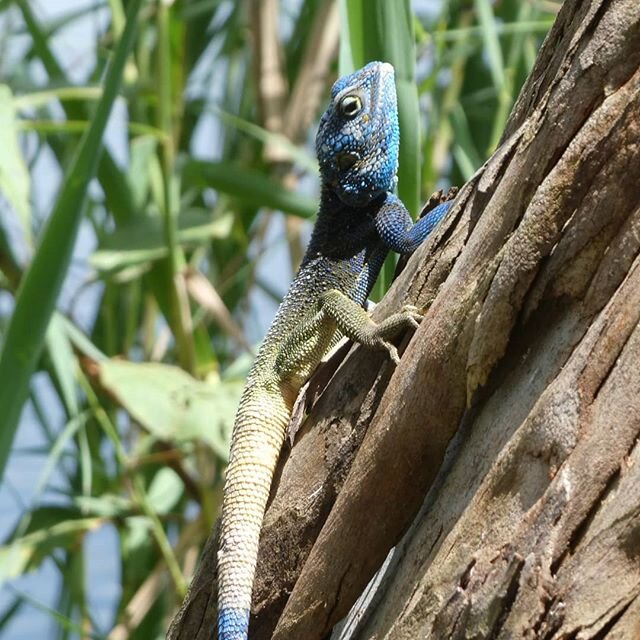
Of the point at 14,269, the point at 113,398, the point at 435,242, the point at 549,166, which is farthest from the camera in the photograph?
the point at 14,269

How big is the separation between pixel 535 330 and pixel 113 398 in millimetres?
1173

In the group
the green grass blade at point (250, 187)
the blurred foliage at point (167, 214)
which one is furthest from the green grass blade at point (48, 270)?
the green grass blade at point (250, 187)

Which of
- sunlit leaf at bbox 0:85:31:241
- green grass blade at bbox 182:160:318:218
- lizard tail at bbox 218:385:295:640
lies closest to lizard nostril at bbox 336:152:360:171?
green grass blade at bbox 182:160:318:218

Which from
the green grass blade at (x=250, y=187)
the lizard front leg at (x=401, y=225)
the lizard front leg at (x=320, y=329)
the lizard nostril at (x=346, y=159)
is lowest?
the lizard front leg at (x=320, y=329)

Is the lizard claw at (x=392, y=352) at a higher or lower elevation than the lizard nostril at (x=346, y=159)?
lower

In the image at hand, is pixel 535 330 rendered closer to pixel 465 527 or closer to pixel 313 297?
pixel 465 527

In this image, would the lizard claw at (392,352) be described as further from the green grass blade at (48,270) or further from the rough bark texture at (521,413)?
the green grass blade at (48,270)

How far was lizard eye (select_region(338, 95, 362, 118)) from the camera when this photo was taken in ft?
5.96

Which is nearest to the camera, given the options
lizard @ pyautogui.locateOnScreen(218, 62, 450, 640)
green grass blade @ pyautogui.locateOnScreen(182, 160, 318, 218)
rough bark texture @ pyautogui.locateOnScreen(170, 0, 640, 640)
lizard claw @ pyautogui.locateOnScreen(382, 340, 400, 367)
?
rough bark texture @ pyautogui.locateOnScreen(170, 0, 640, 640)

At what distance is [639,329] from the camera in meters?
0.94

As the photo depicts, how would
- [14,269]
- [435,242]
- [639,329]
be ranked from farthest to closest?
[14,269], [435,242], [639,329]

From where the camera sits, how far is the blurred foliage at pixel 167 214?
178 cm

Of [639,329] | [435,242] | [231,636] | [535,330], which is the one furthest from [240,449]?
[639,329]

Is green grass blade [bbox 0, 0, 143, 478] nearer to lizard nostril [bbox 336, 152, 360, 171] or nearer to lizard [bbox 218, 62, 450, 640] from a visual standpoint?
lizard [bbox 218, 62, 450, 640]
